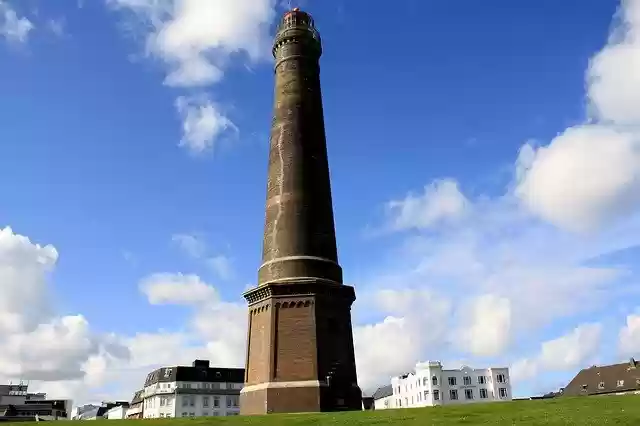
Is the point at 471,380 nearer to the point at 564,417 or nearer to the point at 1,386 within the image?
the point at 564,417

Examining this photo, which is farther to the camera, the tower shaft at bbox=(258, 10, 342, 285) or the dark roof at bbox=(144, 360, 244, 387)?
Result: the dark roof at bbox=(144, 360, 244, 387)

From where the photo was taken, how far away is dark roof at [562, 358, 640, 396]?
297 feet

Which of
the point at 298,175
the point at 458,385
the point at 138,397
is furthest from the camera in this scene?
the point at 138,397

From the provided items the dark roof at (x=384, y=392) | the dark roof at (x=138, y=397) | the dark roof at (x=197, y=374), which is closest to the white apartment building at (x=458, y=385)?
the dark roof at (x=384, y=392)

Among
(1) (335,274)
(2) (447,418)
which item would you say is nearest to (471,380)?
(1) (335,274)

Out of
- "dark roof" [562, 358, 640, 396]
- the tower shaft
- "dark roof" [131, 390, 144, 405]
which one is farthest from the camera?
"dark roof" [131, 390, 144, 405]

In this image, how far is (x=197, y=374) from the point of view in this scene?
110062mm

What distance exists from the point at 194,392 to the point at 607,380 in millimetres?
70149

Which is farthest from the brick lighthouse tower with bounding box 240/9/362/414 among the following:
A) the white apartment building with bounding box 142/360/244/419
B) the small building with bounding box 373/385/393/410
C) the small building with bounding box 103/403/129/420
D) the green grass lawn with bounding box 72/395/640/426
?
the small building with bounding box 103/403/129/420

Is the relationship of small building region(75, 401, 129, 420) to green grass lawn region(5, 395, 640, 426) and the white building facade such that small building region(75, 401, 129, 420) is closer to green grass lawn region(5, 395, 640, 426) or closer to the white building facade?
the white building facade

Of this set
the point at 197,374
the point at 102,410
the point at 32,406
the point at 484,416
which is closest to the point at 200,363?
the point at 197,374

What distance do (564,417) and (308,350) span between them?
1567 cm

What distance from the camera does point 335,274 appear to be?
39.1 meters

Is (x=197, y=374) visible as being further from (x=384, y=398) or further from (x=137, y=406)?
(x=384, y=398)
